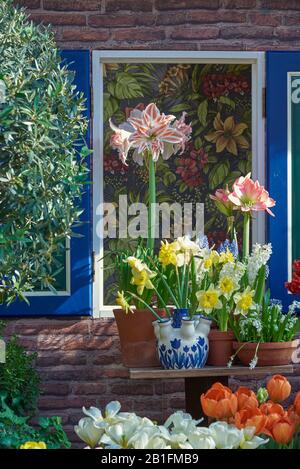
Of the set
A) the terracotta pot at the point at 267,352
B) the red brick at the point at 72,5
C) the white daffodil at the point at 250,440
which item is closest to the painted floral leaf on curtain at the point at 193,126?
the red brick at the point at 72,5

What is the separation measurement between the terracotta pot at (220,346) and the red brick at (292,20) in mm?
1994

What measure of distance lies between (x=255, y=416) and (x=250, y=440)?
0.10 metres

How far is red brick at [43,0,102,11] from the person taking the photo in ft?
17.6

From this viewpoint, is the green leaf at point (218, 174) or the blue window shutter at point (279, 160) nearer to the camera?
the blue window shutter at point (279, 160)

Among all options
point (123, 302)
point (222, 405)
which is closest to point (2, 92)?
point (123, 302)

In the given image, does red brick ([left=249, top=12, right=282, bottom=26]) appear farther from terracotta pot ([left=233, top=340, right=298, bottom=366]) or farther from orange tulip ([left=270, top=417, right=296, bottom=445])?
orange tulip ([left=270, top=417, right=296, bottom=445])

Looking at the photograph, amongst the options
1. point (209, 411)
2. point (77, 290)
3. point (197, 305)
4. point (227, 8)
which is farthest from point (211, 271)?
point (209, 411)

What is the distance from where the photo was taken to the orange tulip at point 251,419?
90.0 inches

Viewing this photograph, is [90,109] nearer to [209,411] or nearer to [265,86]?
[265,86]

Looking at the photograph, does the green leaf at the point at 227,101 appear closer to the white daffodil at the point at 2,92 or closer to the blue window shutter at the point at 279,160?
the blue window shutter at the point at 279,160

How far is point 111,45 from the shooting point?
5387 millimetres

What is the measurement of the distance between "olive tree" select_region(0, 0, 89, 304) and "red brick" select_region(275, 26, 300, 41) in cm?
172

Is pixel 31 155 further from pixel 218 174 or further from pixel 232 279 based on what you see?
pixel 218 174

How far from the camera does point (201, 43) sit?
17.8ft
